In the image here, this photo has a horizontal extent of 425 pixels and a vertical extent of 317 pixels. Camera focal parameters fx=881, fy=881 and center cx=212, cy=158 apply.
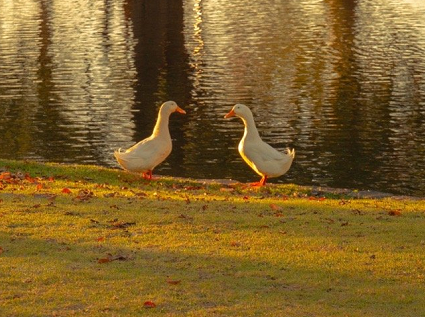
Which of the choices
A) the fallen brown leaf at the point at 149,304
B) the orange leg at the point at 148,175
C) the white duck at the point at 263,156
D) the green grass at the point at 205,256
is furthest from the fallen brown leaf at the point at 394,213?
the fallen brown leaf at the point at 149,304

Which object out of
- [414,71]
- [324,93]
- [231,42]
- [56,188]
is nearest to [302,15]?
[231,42]

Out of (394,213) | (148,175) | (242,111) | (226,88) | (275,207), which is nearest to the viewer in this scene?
(275,207)

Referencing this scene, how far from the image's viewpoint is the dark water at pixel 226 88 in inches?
938

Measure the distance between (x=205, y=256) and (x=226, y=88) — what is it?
24349mm

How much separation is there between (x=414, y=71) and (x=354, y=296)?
2955cm

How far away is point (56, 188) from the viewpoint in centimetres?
1530

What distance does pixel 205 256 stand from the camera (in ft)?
33.0

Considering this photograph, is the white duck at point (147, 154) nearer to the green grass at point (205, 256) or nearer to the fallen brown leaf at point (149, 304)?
the green grass at point (205, 256)

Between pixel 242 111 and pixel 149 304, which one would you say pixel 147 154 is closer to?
pixel 242 111

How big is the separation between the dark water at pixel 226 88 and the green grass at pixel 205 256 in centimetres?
847

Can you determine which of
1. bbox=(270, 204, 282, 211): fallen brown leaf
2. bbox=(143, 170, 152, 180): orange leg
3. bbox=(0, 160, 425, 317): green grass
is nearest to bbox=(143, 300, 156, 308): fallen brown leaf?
bbox=(0, 160, 425, 317): green grass

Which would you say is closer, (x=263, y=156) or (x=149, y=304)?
(x=149, y=304)

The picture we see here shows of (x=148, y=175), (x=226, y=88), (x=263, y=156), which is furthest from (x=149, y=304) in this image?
(x=226, y=88)

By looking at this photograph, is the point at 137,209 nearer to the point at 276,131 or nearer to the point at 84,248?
the point at 84,248
